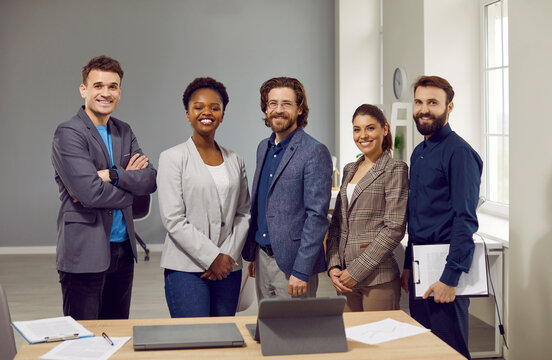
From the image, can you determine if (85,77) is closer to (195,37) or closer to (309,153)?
(309,153)

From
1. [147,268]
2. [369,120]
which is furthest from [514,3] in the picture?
[147,268]

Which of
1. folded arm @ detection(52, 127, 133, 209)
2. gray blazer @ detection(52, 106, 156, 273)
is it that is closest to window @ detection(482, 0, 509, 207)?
gray blazer @ detection(52, 106, 156, 273)

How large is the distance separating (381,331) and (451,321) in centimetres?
66

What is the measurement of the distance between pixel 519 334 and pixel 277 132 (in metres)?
1.70

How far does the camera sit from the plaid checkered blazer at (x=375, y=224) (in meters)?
2.47

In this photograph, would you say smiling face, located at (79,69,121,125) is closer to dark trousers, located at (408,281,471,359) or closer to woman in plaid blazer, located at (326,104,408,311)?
woman in plaid blazer, located at (326,104,408,311)

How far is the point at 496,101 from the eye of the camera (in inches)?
173

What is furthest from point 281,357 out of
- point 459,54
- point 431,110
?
point 459,54

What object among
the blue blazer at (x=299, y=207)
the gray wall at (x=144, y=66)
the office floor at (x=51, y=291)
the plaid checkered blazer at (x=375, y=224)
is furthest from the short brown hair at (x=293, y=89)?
the gray wall at (x=144, y=66)

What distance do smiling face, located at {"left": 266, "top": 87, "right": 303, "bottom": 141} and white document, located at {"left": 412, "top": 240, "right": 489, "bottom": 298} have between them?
0.75 m

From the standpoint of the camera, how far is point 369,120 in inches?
103

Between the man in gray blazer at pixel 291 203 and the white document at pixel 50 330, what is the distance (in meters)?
0.84

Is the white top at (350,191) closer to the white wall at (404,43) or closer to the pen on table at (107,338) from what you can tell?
the pen on table at (107,338)

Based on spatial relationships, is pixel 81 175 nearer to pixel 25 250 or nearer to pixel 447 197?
pixel 447 197
